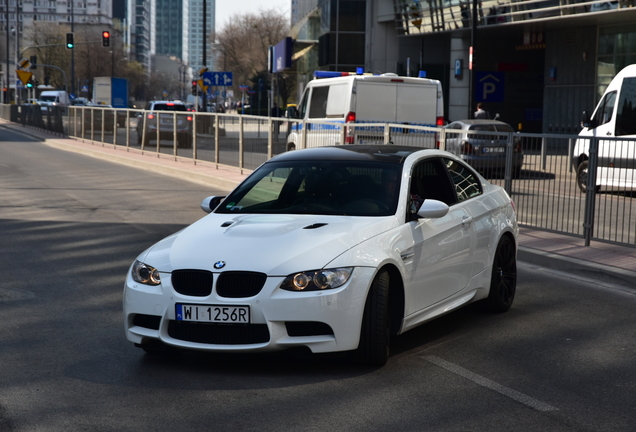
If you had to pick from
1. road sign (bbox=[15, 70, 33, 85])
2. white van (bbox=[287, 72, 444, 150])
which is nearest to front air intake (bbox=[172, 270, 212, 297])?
white van (bbox=[287, 72, 444, 150])

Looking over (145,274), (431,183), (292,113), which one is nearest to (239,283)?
(145,274)

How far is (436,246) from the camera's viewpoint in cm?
625

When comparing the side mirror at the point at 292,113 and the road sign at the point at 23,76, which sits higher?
the road sign at the point at 23,76

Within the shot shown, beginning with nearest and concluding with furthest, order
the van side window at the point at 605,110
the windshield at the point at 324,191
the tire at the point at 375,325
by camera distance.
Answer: the tire at the point at 375,325 → the windshield at the point at 324,191 → the van side window at the point at 605,110

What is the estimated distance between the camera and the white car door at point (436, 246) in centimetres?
598

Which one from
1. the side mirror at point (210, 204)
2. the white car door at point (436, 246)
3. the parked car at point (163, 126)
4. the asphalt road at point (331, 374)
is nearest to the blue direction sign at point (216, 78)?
the parked car at point (163, 126)

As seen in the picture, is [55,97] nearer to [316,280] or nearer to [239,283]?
[239,283]

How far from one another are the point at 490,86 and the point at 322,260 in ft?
126

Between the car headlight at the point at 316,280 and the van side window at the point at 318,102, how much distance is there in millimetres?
14170

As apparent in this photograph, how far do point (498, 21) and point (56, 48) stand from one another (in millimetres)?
82695

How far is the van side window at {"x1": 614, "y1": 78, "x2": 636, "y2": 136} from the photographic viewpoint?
59.2 feet

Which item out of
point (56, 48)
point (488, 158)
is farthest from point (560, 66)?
point (56, 48)

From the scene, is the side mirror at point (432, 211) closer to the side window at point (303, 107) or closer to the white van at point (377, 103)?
the white van at point (377, 103)

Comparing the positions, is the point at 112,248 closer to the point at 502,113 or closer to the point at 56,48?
the point at 502,113
